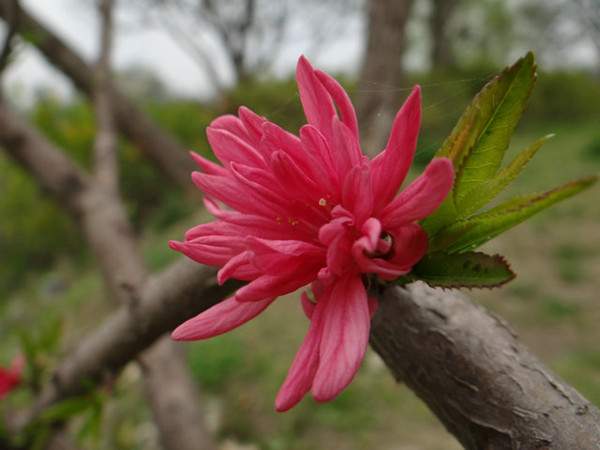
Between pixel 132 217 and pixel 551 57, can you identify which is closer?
pixel 132 217

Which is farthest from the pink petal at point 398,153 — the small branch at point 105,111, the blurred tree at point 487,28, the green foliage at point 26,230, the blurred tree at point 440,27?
the blurred tree at point 487,28

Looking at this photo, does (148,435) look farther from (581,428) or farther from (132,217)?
(132,217)

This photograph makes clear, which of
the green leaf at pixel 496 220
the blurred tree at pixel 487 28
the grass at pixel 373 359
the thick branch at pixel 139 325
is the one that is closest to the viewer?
the green leaf at pixel 496 220

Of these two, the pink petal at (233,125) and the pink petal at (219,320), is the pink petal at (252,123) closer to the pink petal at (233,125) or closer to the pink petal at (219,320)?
the pink petal at (233,125)

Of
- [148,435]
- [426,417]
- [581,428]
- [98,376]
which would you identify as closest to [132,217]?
[148,435]

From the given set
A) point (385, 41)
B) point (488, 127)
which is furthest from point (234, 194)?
point (385, 41)

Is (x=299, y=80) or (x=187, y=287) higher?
(x=299, y=80)

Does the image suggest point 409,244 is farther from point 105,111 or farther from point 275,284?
point 105,111
